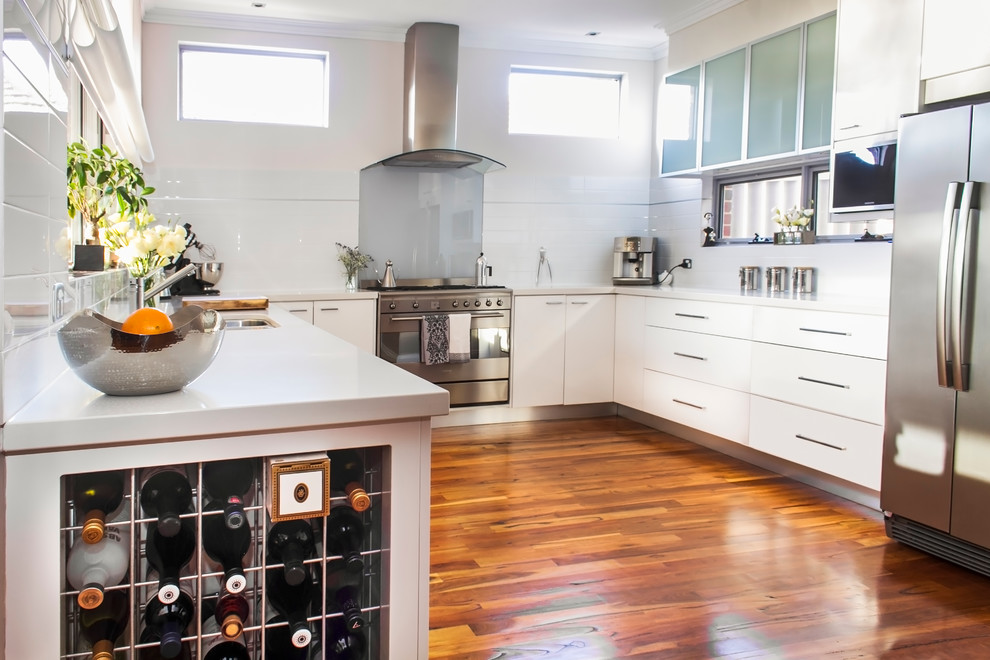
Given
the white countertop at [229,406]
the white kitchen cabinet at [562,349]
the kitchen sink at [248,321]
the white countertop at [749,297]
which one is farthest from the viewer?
the white kitchen cabinet at [562,349]

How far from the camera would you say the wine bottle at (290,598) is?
1.51m

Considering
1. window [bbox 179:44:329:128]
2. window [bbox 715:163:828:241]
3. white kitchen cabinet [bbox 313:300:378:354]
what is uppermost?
window [bbox 179:44:329:128]

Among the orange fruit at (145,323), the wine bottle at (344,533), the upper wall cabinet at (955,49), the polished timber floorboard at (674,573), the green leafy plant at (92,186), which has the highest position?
the upper wall cabinet at (955,49)

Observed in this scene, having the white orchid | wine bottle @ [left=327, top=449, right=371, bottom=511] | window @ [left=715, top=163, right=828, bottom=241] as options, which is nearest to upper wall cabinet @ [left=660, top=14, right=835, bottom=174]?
window @ [left=715, top=163, right=828, bottom=241]

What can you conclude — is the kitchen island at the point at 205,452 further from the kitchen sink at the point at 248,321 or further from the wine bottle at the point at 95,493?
the kitchen sink at the point at 248,321

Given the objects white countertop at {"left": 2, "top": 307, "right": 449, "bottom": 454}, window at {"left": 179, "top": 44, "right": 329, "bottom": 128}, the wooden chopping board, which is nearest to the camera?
white countertop at {"left": 2, "top": 307, "right": 449, "bottom": 454}

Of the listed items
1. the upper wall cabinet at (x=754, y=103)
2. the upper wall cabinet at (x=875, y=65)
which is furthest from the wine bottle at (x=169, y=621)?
the upper wall cabinet at (x=754, y=103)

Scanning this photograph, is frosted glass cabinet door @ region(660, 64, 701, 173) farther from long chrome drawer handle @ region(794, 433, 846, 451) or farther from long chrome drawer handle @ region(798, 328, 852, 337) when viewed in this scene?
long chrome drawer handle @ region(794, 433, 846, 451)

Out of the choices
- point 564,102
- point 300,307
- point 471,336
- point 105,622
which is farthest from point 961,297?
point 564,102

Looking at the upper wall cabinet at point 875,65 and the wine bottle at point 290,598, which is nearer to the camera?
the wine bottle at point 290,598

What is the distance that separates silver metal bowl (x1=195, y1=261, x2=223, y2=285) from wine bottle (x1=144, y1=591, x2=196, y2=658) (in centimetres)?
354

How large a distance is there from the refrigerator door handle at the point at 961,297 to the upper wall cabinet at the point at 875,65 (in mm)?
733

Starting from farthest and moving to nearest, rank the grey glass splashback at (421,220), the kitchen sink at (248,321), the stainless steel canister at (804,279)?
the grey glass splashback at (421,220)
the stainless steel canister at (804,279)
the kitchen sink at (248,321)

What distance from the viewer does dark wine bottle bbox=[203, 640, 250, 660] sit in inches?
56.8
